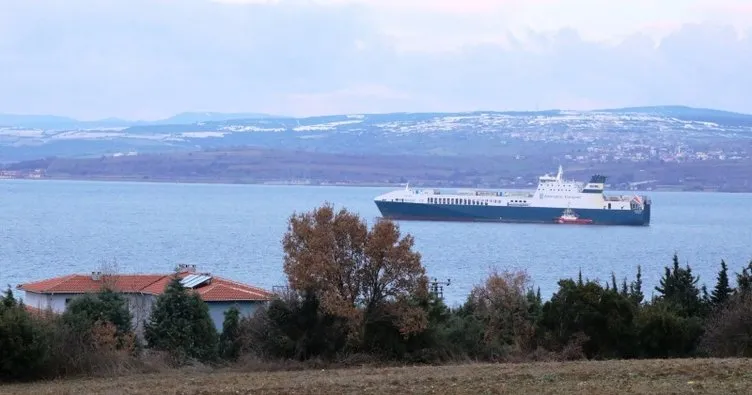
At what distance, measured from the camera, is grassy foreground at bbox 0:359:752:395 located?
1202cm

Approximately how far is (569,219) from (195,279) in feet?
235

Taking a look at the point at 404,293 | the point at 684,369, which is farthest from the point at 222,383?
the point at 404,293

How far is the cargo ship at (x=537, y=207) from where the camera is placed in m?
97.8

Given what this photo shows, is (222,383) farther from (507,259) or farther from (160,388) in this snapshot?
(507,259)

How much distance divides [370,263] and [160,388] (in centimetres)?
714

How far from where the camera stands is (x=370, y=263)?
20.0 m

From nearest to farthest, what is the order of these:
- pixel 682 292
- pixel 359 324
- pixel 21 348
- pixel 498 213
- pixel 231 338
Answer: pixel 21 348
pixel 359 324
pixel 231 338
pixel 682 292
pixel 498 213

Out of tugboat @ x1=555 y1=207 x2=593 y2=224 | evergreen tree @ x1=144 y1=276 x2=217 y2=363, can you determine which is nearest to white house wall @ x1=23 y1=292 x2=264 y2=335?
evergreen tree @ x1=144 y1=276 x2=217 y2=363

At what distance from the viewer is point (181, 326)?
21812mm

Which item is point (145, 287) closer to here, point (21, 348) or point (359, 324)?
point (359, 324)

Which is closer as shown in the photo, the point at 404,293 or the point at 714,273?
the point at 404,293

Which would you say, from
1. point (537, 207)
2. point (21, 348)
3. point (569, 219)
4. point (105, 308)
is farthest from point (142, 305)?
point (537, 207)

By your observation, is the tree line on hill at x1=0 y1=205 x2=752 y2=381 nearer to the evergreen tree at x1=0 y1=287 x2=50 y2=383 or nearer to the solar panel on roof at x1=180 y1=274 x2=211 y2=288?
the evergreen tree at x1=0 y1=287 x2=50 y2=383

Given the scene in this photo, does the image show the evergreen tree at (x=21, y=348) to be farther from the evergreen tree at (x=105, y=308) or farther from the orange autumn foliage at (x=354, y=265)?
the orange autumn foliage at (x=354, y=265)
